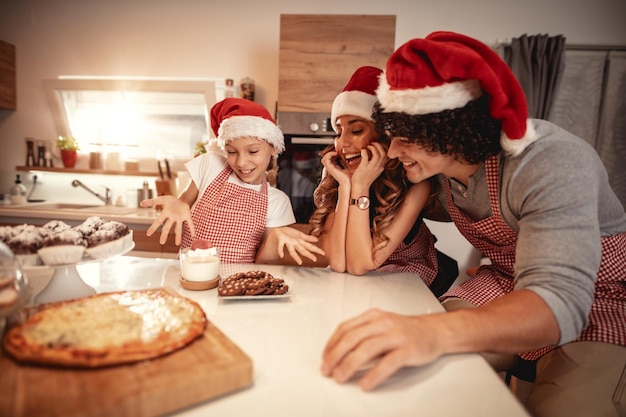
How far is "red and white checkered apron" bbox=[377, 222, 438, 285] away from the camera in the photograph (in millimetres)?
1483

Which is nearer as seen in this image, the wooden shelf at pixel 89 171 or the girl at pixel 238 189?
the girl at pixel 238 189

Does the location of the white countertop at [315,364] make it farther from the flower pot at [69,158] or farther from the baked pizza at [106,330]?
the flower pot at [69,158]

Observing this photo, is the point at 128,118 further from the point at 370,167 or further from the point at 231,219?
the point at 370,167

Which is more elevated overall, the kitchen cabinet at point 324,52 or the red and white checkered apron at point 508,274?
the kitchen cabinet at point 324,52

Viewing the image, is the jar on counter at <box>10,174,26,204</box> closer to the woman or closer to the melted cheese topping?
the woman

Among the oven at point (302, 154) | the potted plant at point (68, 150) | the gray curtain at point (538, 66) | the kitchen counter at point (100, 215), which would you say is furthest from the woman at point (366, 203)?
the potted plant at point (68, 150)

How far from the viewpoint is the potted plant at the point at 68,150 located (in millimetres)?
3369

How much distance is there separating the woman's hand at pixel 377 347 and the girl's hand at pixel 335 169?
32.7 inches

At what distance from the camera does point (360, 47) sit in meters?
2.56

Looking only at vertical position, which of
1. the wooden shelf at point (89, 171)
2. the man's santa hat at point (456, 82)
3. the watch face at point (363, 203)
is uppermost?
the man's santa hat at point (456, 82)

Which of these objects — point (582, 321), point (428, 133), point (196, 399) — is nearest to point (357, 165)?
point (428, 133)

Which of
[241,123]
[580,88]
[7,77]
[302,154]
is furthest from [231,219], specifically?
[7,77]

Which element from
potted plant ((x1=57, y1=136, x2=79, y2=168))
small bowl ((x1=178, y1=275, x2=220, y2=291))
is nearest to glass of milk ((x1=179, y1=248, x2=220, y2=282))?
small bowl ((x1=178, y1=275, x2=220, y2=291))

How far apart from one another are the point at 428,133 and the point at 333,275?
541mm
